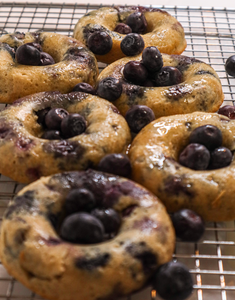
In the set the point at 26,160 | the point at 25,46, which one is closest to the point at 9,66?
the point at 25,46

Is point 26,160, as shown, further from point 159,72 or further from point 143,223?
point 159,72

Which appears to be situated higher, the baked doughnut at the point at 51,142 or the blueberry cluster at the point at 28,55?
the blueberry cluster at the point at 28,55

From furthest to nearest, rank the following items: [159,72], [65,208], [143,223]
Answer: [159,72] → [65,208] → [143,223]

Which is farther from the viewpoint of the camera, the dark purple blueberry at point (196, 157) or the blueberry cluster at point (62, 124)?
the blueberry cluster at point (62, 124)

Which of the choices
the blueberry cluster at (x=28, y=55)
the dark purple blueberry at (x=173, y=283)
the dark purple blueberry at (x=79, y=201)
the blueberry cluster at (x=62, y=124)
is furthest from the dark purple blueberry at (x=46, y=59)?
the dark purple blueberry at (x=173, y=283)

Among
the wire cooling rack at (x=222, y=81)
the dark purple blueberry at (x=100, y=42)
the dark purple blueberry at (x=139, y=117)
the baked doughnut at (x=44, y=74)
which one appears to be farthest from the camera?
the dark purple blueberry at (x=100, y=42)

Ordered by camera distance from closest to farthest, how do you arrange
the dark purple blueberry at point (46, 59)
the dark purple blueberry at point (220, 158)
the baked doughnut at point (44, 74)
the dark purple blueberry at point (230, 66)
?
the dark purple blueberry at point (220, 158)
the baked doughnut at point (44, 74)
the dark purple blueberry at point (46, 59)
the dark purple blueberry at point (230, 66)

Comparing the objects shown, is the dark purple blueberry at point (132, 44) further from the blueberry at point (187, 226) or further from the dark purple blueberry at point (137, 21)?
the blueberry at point (187, 226)
